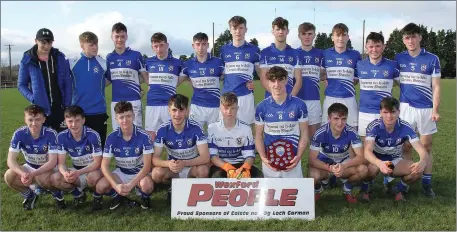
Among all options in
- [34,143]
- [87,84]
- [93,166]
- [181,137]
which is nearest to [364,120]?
[181,137]

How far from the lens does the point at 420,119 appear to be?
5.55 meters

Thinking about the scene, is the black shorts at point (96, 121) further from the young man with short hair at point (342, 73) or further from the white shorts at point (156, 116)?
the young man with short hair at point (342, 73)

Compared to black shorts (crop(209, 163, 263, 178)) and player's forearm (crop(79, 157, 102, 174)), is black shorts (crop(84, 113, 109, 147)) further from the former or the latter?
black shorts (crop(209, 163, 263, 178))

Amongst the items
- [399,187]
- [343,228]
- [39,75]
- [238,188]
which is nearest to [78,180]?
[39,75]

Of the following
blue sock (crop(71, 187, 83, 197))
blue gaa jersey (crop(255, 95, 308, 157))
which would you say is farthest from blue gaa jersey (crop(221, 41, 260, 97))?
blue sock (crop(71, 187, 83, 197))

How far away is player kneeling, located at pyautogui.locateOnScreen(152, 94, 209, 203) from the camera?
4852 millimetres

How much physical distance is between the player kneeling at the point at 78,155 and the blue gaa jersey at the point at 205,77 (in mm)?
1594

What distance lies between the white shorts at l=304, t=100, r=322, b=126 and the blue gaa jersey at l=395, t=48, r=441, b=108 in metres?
1.17

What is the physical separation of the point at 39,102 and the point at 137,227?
222cm

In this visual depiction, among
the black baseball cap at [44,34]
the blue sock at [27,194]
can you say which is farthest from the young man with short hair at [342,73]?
the blue sock at [27,194]

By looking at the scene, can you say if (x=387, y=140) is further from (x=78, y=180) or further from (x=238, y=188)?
(x=78, y=180)

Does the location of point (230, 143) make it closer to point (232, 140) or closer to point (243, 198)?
point (232, 140)

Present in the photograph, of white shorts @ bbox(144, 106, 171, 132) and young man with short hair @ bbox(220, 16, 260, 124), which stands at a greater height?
young man with short hair @ bbox(220, 16, 260, 124)

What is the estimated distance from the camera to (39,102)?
5418mm
